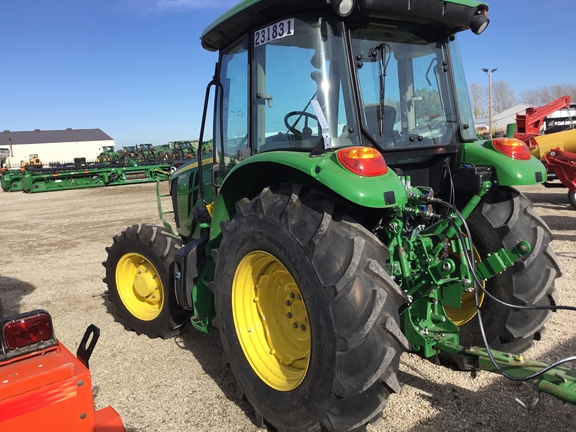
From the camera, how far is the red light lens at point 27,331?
6.10ft

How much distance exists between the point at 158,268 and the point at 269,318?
144 cm

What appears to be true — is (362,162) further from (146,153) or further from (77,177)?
(146,153)

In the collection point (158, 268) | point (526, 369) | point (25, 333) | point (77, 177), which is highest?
point (25, 333)

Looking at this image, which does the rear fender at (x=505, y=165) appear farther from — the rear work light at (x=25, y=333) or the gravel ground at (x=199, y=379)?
the rear work light at (x=25, y=333)

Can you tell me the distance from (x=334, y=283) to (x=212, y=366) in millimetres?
1768

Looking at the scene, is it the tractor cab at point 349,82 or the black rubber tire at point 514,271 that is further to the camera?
the black rubber tire at point 514,271

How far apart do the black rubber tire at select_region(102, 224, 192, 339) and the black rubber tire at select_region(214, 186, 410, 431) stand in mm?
1609

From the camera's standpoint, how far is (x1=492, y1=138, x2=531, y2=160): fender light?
121 inches

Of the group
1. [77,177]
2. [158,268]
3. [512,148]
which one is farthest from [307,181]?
[77,177]

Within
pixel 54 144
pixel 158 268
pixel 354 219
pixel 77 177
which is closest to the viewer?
pixel 354 219

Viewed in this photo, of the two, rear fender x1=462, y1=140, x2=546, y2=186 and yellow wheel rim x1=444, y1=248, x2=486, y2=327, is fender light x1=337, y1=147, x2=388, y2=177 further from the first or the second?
yellow wheel rim x1=444, y1=248, x2=486, y2=327

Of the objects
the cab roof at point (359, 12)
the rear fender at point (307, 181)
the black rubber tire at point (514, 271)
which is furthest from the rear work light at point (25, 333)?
the black rubber tire at point (514, 271)

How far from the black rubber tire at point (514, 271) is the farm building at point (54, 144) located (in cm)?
7565

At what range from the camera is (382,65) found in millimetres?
2881
